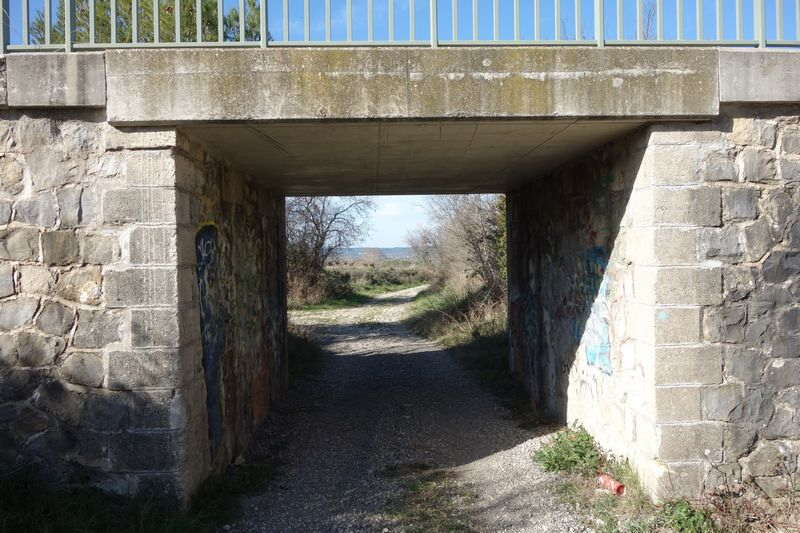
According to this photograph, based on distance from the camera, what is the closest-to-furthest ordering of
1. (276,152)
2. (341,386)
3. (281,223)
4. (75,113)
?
(75,113), (276,152), (281,223), (341,386)

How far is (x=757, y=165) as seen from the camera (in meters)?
4.15

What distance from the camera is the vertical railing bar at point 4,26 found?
3.98 metres

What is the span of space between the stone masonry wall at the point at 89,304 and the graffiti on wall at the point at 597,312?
336 centimetres

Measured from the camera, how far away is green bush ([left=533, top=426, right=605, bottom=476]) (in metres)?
4.94

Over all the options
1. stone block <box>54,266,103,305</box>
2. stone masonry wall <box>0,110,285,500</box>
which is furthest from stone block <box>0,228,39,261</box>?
stone block <box>54,266,103,305</box>

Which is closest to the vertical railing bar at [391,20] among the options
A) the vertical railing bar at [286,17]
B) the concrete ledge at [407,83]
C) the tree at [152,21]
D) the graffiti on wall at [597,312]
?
the concrete ledge at [407,83]

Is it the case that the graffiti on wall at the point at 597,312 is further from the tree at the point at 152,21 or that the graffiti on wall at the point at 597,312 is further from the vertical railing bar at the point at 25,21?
the tree at the point at 152,21

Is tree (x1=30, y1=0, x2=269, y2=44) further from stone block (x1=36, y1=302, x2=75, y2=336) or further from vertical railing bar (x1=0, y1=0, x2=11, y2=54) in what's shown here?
stone block (x1=36, y1=302, x2=75, y2=336)

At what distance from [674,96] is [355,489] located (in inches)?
152

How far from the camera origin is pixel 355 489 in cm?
503

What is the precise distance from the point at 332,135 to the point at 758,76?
296 centimetres

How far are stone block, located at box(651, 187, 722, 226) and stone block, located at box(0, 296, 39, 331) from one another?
166 inches

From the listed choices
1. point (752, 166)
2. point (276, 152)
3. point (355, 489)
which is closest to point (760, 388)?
point (752, 166)

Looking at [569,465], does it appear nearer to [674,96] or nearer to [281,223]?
[674,96]
